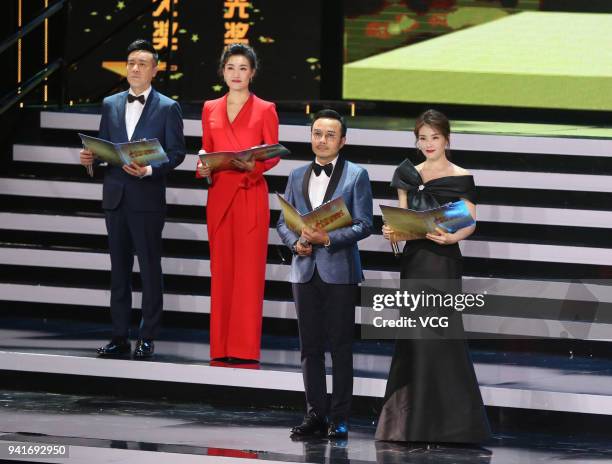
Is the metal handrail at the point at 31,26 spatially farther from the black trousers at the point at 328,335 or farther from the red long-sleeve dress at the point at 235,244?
the black trousers at the point at 328,335

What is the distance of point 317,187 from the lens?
568 cm

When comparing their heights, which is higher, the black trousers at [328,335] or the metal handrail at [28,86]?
the metal handrail at [28,86]

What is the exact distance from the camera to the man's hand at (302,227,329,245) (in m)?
5.50

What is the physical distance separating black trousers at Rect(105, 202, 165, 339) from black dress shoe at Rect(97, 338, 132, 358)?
12 cm

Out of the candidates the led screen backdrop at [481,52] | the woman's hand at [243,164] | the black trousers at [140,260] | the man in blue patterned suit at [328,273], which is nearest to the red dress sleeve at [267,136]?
the woman's hand at [243,164]

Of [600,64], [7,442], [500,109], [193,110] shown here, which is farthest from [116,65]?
[7,442]

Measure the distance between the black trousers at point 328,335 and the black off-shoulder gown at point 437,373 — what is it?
0.23 meters

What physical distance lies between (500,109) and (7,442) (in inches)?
234

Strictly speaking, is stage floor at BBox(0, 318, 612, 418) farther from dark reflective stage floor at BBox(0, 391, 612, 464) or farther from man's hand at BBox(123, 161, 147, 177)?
man's hand at BBox(123, 161, 147, 177)

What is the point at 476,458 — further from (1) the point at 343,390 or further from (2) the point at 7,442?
(2) the point at 7,442

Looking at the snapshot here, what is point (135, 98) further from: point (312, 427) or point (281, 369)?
point (312, 427)

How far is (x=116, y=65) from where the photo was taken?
34.5 feet

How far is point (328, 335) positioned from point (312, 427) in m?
0.41

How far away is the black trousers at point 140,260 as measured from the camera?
655 centimetres
